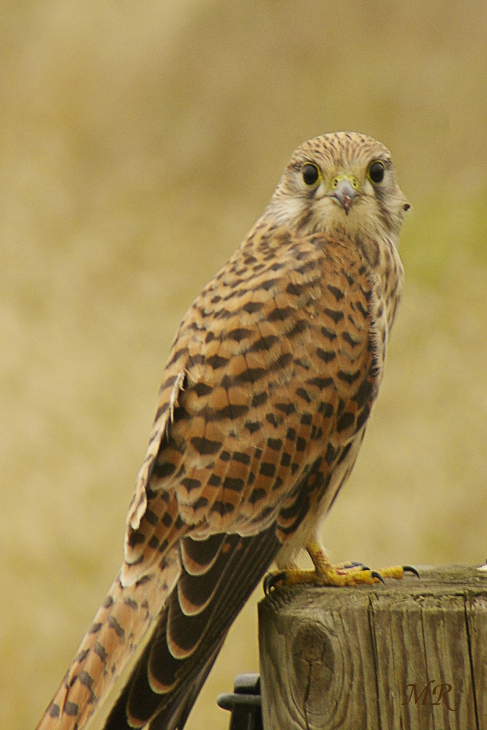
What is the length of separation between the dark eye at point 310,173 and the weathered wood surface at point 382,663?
145 centimetres

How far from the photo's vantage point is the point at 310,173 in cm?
318

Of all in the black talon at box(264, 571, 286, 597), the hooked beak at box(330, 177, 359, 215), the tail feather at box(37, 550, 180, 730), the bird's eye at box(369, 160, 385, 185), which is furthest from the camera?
the bird's eye at box(369, 160, 385, 185)

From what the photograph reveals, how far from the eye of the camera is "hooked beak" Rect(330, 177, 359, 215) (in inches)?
117

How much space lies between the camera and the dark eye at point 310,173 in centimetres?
316

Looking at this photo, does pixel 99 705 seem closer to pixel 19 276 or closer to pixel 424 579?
pixel 424 579

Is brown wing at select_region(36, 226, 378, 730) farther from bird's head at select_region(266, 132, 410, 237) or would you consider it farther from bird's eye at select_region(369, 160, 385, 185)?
bird's eye at select_region(369, 160, 385, 185)

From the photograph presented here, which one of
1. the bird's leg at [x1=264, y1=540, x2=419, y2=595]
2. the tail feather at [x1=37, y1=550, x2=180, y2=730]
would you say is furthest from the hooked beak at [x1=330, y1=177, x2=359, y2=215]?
the tail feather at [x1=37, y1=550, x2=180, y2=730]

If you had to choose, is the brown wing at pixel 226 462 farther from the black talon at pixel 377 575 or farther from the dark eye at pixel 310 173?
the dark eye at pixel 310 173

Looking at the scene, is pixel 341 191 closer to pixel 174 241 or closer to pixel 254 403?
pixel 254 403

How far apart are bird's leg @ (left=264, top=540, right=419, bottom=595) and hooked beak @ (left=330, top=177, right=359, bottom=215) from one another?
984 millimetres

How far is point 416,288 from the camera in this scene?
6918 mm

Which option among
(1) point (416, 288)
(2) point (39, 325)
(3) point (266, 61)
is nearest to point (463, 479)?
(1) point (416, 288)

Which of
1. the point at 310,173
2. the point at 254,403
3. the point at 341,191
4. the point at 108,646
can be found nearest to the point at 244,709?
the point at 108,646

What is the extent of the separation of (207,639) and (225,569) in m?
0.17
